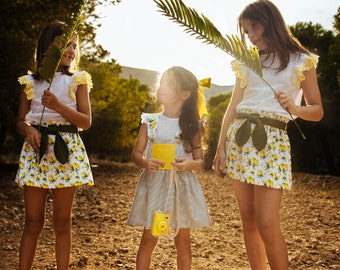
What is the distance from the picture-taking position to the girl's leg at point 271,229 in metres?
3.18

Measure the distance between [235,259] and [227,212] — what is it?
2889mm

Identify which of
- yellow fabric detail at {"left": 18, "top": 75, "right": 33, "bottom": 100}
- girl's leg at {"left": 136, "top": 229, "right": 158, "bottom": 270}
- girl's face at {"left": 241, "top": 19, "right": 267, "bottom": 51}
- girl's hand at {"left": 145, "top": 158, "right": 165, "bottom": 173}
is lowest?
girl's leg at {"left": 136, "top": 229, "right": 158, "bottom": 270}

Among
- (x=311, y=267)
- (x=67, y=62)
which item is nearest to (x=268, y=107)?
(x=67, y=62)

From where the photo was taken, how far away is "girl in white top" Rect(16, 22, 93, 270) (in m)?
3.48

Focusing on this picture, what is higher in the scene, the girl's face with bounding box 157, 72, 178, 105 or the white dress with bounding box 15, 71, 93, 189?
the girl's face with bounding box 157, 72, 178, 105

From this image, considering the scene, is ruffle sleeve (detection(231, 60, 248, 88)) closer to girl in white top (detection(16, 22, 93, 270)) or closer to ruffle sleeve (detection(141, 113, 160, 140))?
ruffle sleeve (detection(141, 113, 160, 140))

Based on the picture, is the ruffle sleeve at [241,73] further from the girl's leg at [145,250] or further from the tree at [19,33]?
the tree at [19,33]

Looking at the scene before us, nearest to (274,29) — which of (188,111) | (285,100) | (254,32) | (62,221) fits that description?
(254,32)

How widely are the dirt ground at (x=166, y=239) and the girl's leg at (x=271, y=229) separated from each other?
1.67 metres

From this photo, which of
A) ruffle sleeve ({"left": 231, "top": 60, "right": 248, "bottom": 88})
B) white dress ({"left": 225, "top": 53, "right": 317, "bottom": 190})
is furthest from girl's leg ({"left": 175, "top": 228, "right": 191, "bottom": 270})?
ruffle sleeve ({"left": 231, "top": 60, "right": 248, "bottom": 88})

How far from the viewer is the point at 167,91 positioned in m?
3.64

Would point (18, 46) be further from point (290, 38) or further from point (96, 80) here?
point (290, 38)

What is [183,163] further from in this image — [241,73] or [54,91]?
[54,91]

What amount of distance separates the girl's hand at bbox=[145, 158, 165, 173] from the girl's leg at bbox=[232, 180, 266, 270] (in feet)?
1.71
